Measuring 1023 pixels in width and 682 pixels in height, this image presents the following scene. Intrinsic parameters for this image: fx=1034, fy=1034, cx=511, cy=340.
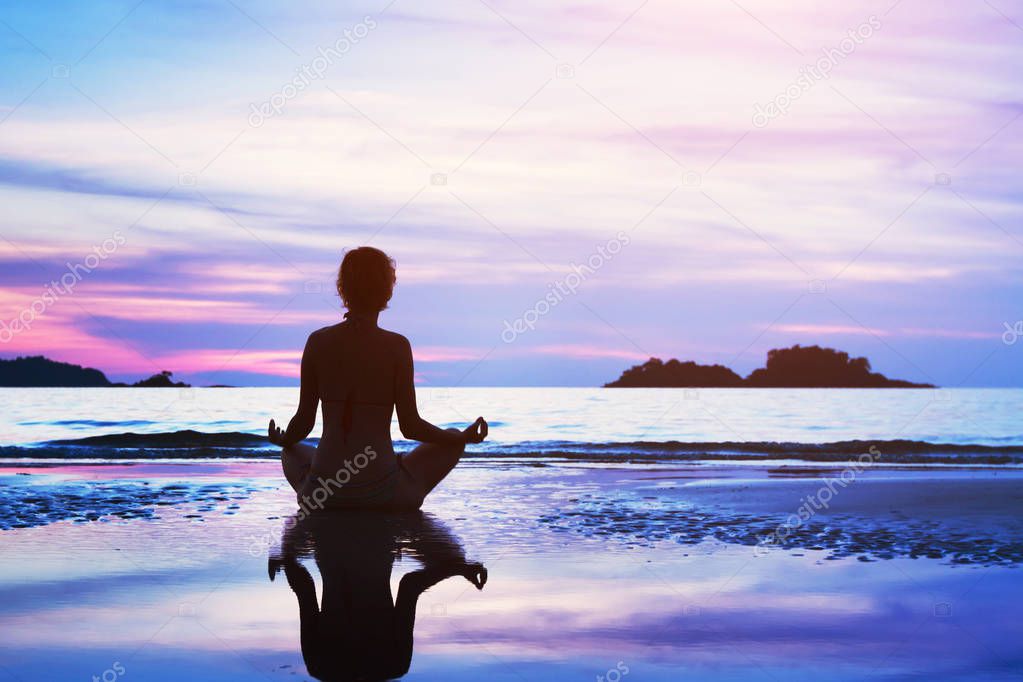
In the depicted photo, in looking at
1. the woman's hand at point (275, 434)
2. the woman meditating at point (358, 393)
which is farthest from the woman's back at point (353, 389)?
the woman's hand at point (275, 434)

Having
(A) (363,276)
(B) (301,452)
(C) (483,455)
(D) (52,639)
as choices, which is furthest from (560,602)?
(C) (483,455)

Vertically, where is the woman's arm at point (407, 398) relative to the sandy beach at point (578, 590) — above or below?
above

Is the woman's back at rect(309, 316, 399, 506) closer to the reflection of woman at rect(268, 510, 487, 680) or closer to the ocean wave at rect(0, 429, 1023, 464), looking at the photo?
the reflection of woman at rect(268, 510, 487, 680)

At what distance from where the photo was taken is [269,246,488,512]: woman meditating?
721 cm

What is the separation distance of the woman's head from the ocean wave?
40.2ft

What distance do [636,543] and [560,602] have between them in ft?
6.80

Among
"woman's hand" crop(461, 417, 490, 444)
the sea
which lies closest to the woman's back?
"woman's hand" crop(461, 417, 490, 444)

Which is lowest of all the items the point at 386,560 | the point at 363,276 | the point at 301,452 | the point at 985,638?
the point at 985,638

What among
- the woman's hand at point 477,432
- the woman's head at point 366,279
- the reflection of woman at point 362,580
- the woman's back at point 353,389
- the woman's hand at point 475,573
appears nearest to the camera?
the reflection of woman at point 362,580

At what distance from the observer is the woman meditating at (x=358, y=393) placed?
284 inches

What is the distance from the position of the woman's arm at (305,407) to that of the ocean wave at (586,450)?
11.9 meters

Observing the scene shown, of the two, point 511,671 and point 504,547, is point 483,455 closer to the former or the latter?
point 504,547

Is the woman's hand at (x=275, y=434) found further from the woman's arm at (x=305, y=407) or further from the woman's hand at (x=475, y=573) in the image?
the woman's hand at (x=475, y=573)

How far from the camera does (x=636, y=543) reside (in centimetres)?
689
